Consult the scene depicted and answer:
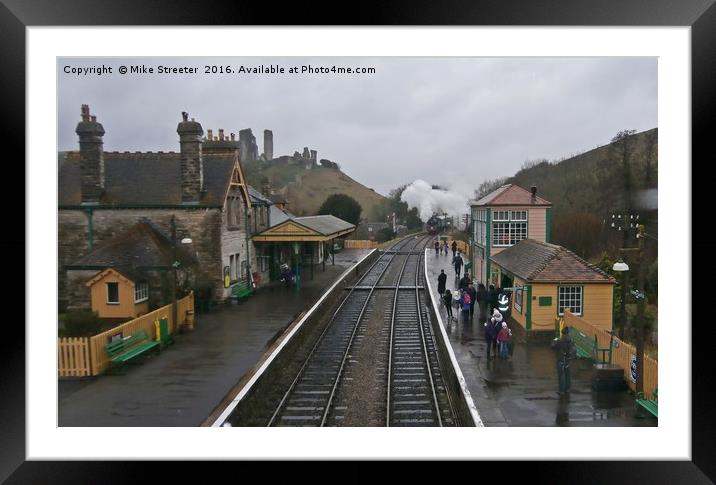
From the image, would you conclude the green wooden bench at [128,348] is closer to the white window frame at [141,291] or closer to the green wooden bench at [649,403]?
the white window frame at [141,291]

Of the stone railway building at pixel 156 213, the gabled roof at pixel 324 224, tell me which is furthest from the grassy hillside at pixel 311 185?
the stone railway building at pixel 156 213

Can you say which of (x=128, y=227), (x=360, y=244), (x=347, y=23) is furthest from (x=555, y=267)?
(x=128, y=227)

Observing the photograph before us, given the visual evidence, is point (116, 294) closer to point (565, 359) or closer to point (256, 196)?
point (256, 196)

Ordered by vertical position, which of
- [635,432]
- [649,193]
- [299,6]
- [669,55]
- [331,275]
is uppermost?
[299,6]

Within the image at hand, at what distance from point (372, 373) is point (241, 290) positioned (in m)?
4.05

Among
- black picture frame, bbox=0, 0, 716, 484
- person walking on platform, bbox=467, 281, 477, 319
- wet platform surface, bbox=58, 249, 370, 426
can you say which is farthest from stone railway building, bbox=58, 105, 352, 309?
person walking on platform, bbox=467, 281, 477, 319

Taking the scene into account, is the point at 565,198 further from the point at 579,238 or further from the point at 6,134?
the point at 6,134

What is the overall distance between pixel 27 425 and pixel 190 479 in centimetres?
200

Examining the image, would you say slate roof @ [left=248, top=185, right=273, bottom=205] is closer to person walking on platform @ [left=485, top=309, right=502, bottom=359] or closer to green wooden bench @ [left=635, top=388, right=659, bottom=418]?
person walking on platform @ [left=485, top=309, right=502, bottom=359]

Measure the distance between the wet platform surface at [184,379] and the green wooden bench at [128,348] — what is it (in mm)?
198

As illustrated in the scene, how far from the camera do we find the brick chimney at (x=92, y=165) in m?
8.04

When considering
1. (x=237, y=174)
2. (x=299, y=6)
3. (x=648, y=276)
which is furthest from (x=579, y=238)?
(x=237, y=174)

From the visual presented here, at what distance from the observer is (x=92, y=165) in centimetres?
891

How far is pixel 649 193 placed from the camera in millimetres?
6250
